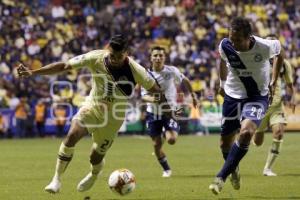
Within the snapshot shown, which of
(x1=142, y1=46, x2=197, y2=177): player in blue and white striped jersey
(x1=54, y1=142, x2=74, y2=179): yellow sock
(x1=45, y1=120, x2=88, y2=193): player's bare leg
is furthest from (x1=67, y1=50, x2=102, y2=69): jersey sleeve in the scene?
(x1=142, y1=46, x2=197, y2=177): player in blue and white striped jersey

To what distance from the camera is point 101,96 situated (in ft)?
37.5

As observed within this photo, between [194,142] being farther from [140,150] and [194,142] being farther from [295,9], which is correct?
[295,9]

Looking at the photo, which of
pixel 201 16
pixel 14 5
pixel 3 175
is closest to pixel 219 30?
pixel 201 16

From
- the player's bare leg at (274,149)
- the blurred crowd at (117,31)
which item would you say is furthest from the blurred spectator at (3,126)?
the player's bare leg at (274,149)

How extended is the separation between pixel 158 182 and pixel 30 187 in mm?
2387

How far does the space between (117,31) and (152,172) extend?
2206cm

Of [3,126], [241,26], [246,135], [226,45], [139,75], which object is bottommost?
[3,126]

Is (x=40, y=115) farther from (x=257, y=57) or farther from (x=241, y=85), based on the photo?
(x=257, y=57)

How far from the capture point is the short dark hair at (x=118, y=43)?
10.8 metres

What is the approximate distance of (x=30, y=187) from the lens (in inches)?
519

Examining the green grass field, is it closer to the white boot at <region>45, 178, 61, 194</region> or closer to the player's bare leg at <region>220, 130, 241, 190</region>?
the player's bare leg at <region>220, 130, 241, 190</region>

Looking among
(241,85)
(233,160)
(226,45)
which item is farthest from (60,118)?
(233,160)

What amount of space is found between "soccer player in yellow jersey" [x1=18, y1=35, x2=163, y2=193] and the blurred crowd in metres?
20.4

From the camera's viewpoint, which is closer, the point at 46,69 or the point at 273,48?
the point at 46,69
